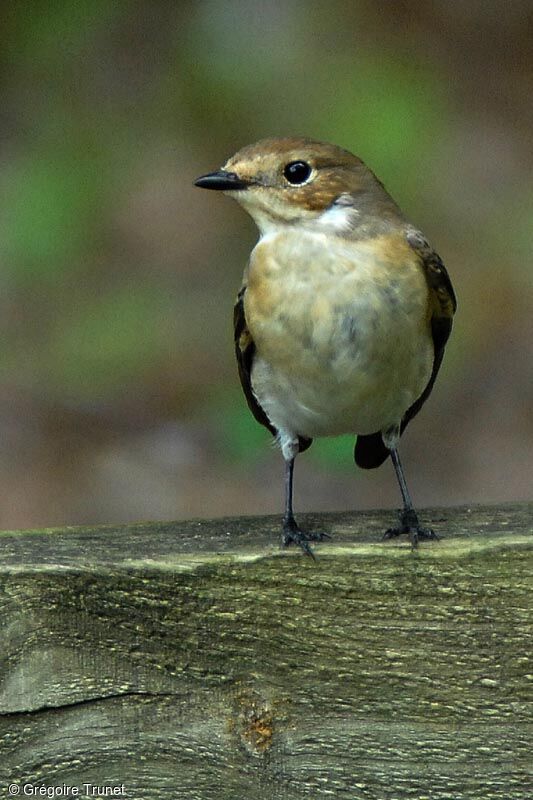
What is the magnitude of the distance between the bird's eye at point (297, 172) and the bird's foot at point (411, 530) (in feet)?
3.56

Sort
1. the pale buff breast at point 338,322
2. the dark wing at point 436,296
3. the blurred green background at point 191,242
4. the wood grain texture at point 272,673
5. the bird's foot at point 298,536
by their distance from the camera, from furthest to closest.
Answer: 1. the blurred green background at point 191,242
2. the dark wing at point 436,296
3. the pale buff breast at point 338,322
4. the bird's foot at point 298,536
5. the wood grain texture at point 272,673

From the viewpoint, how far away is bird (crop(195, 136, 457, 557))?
357 cm

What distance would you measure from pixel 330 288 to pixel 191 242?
2.91 m

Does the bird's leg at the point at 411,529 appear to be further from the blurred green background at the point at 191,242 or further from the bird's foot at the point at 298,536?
the blurred green background at the point at 191,242

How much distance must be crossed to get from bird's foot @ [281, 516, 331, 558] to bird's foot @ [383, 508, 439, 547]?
0.12 metres

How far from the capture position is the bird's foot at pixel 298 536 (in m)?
2.68

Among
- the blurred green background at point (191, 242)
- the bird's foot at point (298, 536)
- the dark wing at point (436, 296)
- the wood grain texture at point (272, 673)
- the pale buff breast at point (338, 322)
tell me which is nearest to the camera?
the wood grain texture at point (272, 673)

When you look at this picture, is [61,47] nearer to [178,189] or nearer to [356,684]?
[178,189]

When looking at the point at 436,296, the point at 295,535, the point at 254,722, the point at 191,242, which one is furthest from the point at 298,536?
the point at 191,242

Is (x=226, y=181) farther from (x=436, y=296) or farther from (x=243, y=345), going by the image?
(x=436, y=296)

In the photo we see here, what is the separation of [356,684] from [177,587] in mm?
351

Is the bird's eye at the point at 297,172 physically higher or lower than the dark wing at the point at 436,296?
higher

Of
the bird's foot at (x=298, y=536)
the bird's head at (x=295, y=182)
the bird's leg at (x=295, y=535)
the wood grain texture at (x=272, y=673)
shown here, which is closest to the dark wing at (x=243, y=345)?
the bird's head at (x=295, y=182)

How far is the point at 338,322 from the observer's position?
11.6 ft
